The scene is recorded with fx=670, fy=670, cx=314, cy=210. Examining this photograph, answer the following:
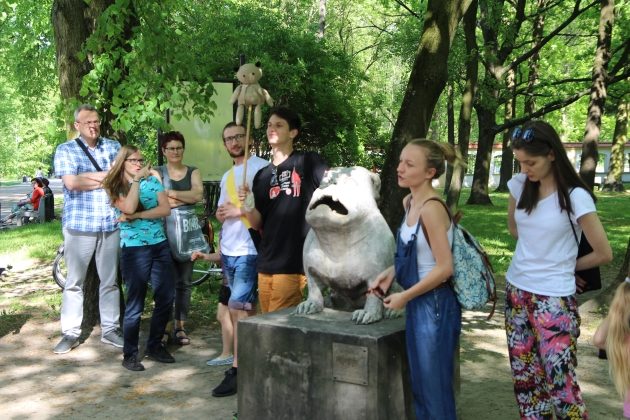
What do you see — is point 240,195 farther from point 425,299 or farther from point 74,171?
point 74,171

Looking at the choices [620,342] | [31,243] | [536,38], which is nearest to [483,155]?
[536,38]

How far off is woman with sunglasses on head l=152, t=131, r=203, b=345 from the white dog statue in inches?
85.0

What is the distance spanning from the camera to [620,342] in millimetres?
2771

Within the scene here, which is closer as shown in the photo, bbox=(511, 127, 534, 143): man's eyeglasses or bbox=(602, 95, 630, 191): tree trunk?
bbox=(511, 127, 534, 143): man's eyeglasses

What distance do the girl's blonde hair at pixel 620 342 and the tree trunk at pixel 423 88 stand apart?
5066 mm

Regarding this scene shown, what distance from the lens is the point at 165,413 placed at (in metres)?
4.64

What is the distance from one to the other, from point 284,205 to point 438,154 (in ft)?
4.41

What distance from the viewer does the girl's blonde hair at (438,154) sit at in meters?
3.39

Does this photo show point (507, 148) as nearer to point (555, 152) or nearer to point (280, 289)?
point (280, 289)

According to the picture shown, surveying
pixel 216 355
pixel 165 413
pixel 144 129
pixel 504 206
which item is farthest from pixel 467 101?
pixel 165 413

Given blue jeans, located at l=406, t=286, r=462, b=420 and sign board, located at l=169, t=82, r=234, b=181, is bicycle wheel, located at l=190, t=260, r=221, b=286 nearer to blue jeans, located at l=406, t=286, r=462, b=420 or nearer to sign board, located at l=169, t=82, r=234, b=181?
sign board, located at l=169, t=82, r=234, b=181

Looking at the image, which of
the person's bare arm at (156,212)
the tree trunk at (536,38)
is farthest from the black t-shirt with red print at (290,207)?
the tree trunk at (536,38)

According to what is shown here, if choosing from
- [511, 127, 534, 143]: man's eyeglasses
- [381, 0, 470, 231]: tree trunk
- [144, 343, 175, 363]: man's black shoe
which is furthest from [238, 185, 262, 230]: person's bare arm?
[381, 0, 470, 231]: tree trunk

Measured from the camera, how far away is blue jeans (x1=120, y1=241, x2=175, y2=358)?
5500mm
